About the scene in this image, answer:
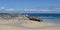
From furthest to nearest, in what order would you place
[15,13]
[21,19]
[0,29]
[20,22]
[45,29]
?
1. [15,13]
2. [21,19]
3. [20,22]
4. [45,29]
5. [0,29]

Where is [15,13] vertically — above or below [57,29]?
above

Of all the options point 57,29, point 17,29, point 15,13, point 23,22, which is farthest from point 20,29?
point 15,13

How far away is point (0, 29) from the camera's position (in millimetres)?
10578

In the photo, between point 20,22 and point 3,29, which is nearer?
point 3,29

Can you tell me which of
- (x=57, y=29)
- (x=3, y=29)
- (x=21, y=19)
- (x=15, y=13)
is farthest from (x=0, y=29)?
(x=15, y=13)

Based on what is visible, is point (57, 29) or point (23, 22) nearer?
point (57, 29)

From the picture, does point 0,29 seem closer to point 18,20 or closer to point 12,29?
point 12,29

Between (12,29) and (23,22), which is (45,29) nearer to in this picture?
(12,29)

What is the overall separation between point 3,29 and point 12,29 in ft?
1.91

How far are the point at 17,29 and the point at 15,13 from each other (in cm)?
702

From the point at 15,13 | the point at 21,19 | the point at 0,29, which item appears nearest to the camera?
the point at 0,29

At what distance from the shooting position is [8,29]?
10.9 m

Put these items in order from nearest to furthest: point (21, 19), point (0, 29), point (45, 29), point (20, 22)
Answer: point (0, 29) → point (45, 29) → point (20, 22) → point (21, 19)

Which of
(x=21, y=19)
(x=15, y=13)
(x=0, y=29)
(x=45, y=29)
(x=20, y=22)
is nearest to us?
(x=0, y=29)
